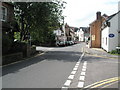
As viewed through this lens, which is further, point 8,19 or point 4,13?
point 8,19

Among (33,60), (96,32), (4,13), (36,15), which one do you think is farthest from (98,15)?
(33,60)

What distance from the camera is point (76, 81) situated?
22.4 feet

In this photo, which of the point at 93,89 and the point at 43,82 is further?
the point at 43,82

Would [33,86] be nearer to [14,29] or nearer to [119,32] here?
[14,29]

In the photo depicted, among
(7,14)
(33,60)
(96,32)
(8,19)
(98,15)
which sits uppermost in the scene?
(98,15)

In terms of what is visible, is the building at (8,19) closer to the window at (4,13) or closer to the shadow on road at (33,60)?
the window at (4,13)

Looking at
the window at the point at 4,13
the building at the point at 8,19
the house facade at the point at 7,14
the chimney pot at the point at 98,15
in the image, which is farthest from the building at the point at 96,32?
the window at the point at 4,13

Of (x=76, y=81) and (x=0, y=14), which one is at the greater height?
(x=0, y=14)

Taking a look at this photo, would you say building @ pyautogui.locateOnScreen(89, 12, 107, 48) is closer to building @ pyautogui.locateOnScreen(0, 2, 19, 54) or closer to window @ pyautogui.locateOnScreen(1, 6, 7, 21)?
building @ pyautogui.locateOnScreen(0, 2, 19, 54)

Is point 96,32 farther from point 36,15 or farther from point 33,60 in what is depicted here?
point 33,60

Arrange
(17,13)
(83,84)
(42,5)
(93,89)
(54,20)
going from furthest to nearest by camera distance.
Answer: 1. (54,20)
2. (17,13)
3. (42,5)
4. (83,84)
5. (93,89)

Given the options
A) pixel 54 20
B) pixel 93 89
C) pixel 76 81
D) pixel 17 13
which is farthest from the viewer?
pixel 54 20

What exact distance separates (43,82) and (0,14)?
1263 cm

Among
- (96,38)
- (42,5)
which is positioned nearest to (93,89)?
(42,5)
